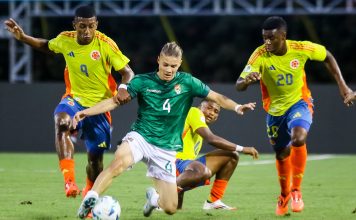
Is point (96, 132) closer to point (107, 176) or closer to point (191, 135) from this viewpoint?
point (191, 135)

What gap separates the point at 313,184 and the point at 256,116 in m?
7.31

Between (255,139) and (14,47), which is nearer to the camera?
(255,139)

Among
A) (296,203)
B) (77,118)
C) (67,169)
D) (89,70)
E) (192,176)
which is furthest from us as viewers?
(89,70)

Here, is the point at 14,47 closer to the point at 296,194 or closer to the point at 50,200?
the point at 50,200

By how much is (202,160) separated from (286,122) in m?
1.10

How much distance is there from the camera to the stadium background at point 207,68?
22156 millimetres

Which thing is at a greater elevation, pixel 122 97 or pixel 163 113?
pixel 122 97

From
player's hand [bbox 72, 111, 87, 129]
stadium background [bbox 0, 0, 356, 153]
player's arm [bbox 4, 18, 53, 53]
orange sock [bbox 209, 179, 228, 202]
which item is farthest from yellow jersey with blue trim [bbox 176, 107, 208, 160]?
stadium background [bbox 0, 0, 356, 153]

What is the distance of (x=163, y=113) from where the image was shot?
32.4ft

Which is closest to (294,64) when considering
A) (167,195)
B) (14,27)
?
(167,195)

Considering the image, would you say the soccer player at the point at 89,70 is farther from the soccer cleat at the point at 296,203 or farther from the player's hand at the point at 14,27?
the soccer cleat at the point at 296,203

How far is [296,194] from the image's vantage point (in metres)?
10.9

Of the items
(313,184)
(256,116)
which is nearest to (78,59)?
(313,184)

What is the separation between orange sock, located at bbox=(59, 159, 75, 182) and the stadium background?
1148cm
